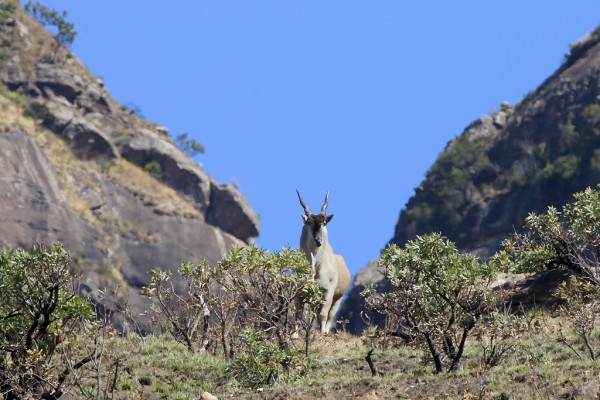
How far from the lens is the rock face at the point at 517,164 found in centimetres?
10019

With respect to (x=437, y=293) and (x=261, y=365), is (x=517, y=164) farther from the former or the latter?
(x=261, y=365)

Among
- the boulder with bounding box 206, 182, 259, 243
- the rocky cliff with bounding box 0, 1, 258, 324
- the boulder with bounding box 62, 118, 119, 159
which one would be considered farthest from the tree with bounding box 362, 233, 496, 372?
the boulder with bounding box 206, 182, 259, 243

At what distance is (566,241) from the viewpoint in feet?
83.9

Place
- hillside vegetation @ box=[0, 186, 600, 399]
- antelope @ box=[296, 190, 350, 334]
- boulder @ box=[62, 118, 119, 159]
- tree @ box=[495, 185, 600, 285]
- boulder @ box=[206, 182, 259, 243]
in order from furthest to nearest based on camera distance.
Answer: boulder @ box=[206, 182, 259, 243], boulder @ box=[62, 118, 119, 159], antelope @ box=[296, 190, 350, 334], tree @ box=[495, 185, 600, 285], hillside vegetation @ box=[0, 186, 600, 399]

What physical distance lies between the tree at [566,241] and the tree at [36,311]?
8.87 metres

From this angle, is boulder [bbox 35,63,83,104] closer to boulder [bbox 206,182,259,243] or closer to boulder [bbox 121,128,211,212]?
boulder [bbox 121,128,211,212]

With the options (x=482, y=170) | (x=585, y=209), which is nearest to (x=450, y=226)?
(x=482, y=170)

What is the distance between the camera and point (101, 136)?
95.3 metres

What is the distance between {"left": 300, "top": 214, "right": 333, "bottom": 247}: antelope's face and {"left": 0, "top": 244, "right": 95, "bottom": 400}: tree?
9063 mm

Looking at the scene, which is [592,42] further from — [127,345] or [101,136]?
[127,345]

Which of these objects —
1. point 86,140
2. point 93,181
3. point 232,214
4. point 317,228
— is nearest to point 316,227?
point 317,228

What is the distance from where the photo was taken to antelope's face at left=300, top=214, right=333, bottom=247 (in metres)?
28.6

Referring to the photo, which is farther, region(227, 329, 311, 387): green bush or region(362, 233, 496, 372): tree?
region(227, 329, 311, 387): green bush

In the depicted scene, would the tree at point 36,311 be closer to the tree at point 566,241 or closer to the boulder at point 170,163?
the tree at point 566,241
